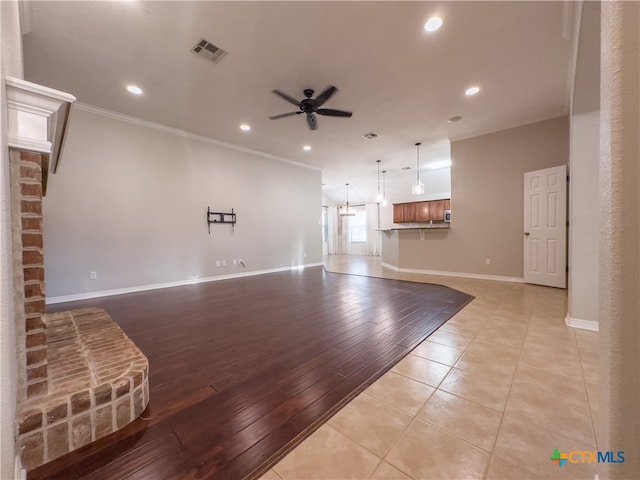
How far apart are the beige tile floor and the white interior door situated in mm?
2567

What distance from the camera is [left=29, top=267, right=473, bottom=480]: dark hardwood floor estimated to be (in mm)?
1123

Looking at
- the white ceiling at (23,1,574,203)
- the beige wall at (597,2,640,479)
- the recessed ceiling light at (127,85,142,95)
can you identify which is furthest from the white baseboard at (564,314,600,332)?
the recessed ceiling light at (127,85,142,95)

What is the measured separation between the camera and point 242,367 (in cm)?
189

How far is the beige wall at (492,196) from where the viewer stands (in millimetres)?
4590

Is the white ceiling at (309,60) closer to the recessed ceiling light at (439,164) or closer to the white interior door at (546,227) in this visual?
the white interior door at (546,227)

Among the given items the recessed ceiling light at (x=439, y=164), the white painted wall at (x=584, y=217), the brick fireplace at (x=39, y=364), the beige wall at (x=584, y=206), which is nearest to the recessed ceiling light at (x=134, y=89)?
the brick fireplace at (x=39, y=364)

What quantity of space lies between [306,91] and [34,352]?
11.5 ft

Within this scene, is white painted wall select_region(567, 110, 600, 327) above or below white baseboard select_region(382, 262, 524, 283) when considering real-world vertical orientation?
above

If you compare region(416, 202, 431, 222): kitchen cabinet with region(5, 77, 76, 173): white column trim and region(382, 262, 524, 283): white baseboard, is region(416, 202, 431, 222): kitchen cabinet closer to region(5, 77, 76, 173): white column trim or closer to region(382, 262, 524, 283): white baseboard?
region(382, 262, 524, 283): white baseboard

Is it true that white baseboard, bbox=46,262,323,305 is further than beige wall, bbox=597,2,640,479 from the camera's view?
Yes

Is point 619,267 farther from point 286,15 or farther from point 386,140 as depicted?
point 386,140

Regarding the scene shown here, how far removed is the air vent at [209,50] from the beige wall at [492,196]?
16.1ft

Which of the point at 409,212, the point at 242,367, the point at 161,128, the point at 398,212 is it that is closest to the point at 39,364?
the point at 242,367

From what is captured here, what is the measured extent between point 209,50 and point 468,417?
3.89 meters
